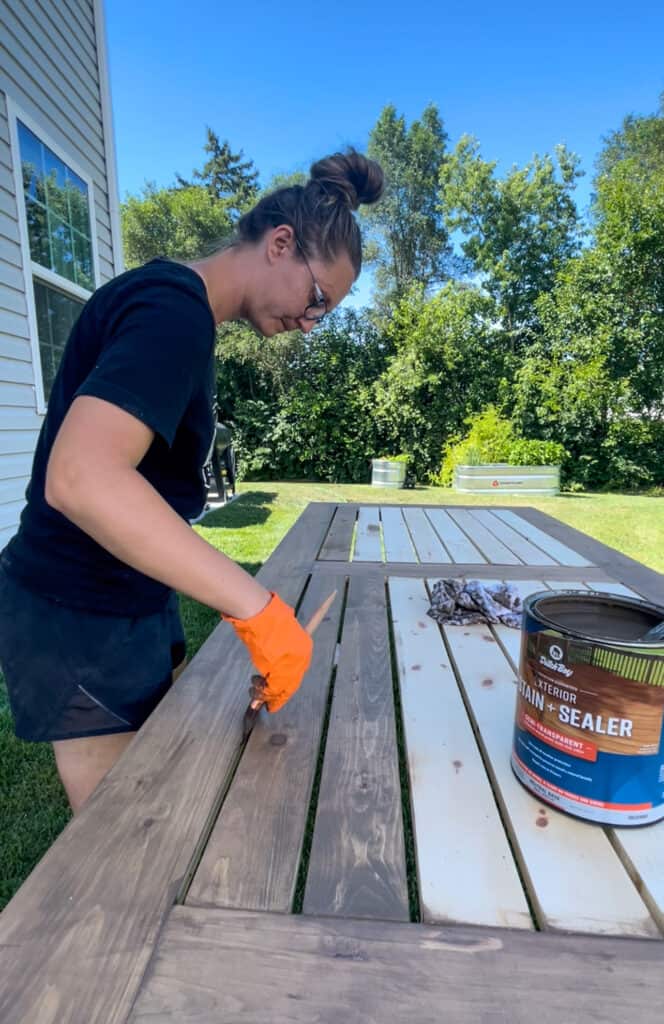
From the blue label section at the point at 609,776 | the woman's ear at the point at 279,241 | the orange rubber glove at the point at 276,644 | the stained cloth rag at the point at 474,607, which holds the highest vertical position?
the woman's ear at the point at 279,241

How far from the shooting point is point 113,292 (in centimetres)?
83

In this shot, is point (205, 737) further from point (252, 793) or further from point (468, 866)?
point (468, 866)

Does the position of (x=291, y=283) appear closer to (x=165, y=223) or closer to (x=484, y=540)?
(x=484, y=540)

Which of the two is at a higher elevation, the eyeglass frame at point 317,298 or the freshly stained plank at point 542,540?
A: the eyeglass frame at point 317,298

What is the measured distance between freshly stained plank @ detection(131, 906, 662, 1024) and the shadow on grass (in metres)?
5.06

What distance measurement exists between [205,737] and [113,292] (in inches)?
27.0

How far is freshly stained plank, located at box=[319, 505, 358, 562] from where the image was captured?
7.29 feet

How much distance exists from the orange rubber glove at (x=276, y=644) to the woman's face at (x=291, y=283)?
58 centimetres

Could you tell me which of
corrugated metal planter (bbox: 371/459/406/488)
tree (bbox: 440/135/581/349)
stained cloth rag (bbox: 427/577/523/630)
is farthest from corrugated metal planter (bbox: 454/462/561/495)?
stained cloth rag (bbox: 427/577/523/630)

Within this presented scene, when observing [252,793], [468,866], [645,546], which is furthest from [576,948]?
[645,546]

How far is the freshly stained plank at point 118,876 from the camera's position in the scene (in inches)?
18.5

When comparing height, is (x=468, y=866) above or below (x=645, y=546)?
above

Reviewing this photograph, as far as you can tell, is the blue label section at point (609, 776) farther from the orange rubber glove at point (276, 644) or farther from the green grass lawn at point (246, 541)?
the green grass lawn at point (246, 541)

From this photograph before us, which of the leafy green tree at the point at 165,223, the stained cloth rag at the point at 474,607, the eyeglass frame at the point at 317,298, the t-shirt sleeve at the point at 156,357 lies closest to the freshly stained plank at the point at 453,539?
the stained cloth rag at the point at 474,607
